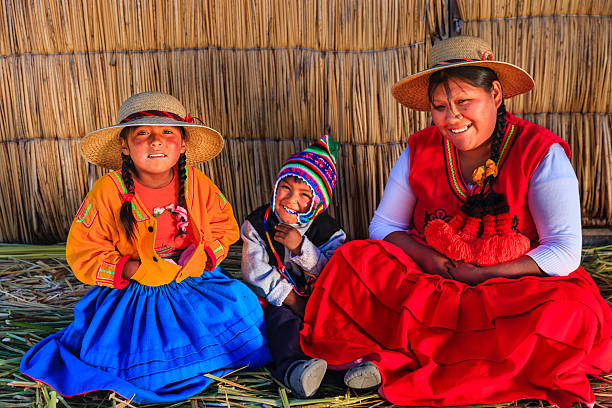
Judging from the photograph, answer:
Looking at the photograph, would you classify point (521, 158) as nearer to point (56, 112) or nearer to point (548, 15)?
point (548, 15)

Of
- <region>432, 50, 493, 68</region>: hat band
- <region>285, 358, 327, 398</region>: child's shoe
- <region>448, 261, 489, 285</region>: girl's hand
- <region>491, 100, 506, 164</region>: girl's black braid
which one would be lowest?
<region>285, 358, 327, 398</region>: child's shoe

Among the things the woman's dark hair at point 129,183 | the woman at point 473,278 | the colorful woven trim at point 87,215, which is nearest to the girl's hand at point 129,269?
the woman's dark hair at point 129,183

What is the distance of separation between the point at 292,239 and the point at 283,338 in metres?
0.44

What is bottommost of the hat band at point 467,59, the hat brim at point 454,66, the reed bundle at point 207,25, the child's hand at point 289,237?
the child's hand at point 289,237

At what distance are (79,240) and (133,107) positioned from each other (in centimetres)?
60

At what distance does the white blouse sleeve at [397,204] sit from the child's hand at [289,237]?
0.35 m

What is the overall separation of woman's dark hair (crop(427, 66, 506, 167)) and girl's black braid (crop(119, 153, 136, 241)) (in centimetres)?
134

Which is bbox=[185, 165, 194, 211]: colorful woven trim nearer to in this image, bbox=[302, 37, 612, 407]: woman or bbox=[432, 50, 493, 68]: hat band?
bbox=[302, 37, 612, 407]: woman

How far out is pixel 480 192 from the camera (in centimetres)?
220

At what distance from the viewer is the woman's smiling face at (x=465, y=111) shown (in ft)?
6.98

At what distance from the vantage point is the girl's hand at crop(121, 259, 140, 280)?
226 cm

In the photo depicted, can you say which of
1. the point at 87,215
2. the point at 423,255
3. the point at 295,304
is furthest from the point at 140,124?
the point at 423,255

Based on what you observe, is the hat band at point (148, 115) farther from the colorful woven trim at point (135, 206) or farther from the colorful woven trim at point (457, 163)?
the colorful woven trim at point (457, 163)

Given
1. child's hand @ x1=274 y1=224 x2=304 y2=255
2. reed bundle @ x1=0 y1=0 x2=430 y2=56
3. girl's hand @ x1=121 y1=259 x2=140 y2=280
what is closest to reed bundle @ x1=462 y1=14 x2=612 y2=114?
reed bundle @ x1=0 y1=0 x2=430 y2=56
